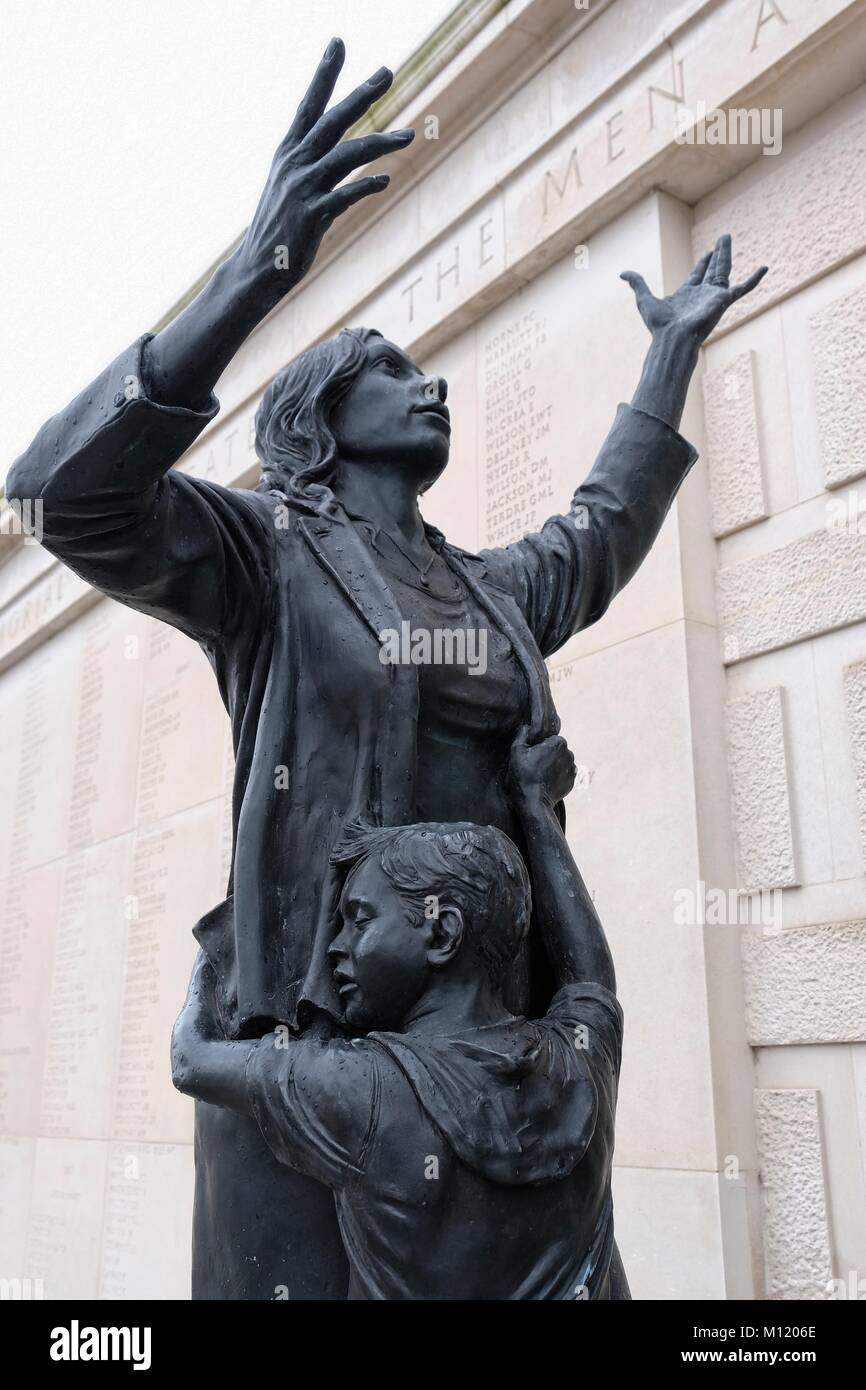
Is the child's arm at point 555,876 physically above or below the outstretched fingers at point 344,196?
below

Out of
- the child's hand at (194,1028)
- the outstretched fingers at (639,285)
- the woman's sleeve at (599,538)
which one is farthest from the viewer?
the outstretched fingers at (639,285)

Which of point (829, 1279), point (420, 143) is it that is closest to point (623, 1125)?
point (829, 1279)

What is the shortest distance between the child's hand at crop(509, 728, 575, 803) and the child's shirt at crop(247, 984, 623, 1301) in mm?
441

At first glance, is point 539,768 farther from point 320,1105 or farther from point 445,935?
point 320,1105

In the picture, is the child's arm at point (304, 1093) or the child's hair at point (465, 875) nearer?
the child's arm at point (304, 1093)

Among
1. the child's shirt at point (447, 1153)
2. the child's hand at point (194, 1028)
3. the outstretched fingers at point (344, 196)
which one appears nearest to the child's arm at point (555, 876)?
the child's shirt at point (447, 1153)

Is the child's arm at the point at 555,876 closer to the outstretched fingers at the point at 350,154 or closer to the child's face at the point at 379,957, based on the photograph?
the child's face at the point at 379,957

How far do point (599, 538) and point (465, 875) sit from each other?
39.5 inches

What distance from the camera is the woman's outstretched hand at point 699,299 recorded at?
8.27 ft

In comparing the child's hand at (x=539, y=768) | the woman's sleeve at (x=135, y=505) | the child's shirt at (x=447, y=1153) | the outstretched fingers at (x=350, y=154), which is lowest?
the child's shirt at (x=447, y=1153)

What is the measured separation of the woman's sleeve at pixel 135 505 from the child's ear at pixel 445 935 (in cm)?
65

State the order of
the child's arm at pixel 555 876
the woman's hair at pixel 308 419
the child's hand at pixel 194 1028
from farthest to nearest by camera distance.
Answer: the woman's hair at pixel 308 419 < the child's arm at pixel 555 876 < the child's hand at pixel 194 1028

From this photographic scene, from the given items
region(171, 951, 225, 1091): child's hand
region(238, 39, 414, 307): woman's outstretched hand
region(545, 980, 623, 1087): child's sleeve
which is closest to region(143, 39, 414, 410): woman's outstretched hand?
region(238, 39, 414, 307): woman's outstretched hand

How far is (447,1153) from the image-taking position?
1.57 m
